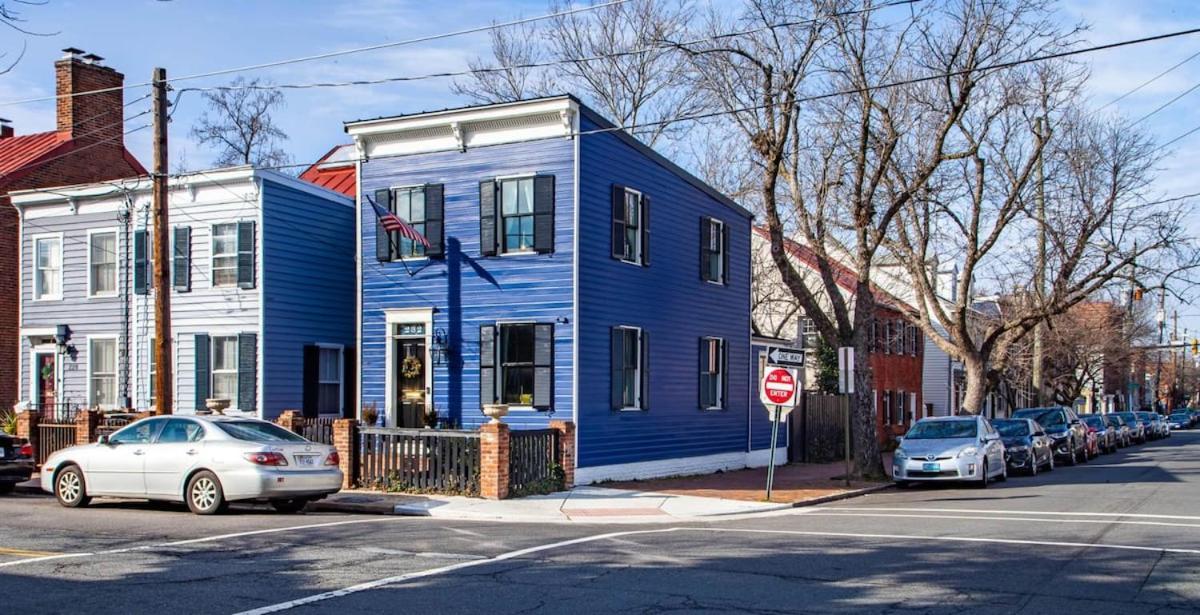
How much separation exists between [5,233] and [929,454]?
23.5m

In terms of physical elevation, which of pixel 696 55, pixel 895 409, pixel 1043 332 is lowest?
pixel 895 409

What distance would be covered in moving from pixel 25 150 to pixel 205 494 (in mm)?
21027

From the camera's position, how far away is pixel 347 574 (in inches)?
418

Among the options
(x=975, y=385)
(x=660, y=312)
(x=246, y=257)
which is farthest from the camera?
(x=975, y=385)

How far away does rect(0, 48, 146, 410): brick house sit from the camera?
1140 inches

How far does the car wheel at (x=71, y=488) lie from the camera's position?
1686 centimetres

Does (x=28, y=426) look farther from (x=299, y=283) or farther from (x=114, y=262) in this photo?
(x=299, y=283)

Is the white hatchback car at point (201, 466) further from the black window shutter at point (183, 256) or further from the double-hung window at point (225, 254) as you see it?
the black window shutter at point (183, 256)

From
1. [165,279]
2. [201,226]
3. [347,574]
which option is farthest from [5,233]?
[347,574]

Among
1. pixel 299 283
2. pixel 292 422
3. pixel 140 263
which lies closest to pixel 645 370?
pixel 292 422

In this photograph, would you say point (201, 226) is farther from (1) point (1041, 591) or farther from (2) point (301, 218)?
(1) point (1041, 591)

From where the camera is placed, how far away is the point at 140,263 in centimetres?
2580

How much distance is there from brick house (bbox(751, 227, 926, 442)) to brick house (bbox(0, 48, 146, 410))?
68.5ft

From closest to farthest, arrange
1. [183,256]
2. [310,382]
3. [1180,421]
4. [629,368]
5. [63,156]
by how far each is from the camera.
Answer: [629,368] < [310,382] < [183,256] < [63,156] < [1180,421]
